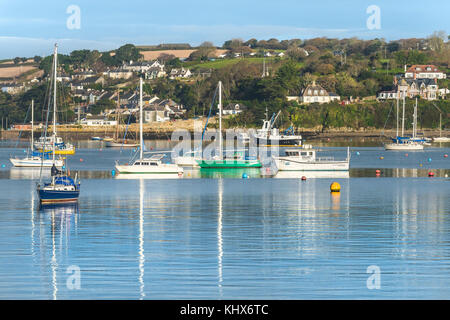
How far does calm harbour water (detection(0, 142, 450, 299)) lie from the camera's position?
915 inches

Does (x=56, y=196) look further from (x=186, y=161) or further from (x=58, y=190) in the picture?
(x=186, y=161)

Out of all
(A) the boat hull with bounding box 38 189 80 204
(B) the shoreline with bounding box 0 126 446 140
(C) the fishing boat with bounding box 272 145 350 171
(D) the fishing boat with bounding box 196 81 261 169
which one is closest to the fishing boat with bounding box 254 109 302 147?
(B) the shoreline with bounding box 0 126 446 140

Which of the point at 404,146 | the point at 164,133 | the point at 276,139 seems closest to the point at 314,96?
the point at 164,133

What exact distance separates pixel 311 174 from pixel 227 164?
8228 millimetres

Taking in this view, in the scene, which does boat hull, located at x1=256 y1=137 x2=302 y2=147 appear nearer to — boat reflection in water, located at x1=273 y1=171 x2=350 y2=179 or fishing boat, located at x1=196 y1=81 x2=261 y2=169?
fishing boat, located at x1=196 y1=81 x2=261 y2=169

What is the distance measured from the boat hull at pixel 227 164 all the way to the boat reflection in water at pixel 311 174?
298 cm

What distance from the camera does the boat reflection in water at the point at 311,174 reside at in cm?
6900

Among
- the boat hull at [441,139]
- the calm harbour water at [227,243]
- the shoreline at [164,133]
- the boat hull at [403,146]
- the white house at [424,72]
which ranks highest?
the white house at [424,72]

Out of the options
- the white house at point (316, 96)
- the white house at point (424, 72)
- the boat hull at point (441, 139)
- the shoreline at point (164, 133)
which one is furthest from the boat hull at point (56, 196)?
the white house at point (424, 72)

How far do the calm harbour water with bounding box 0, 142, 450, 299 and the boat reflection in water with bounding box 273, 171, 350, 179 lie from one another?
1140 cm

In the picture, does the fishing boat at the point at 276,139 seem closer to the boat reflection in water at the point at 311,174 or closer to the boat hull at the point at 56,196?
the boat reflection in water at the point at 311,174

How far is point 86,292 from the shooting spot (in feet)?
74.2

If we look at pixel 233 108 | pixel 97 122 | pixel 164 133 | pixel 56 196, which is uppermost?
pixel 233 108

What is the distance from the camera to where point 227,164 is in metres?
74.0
